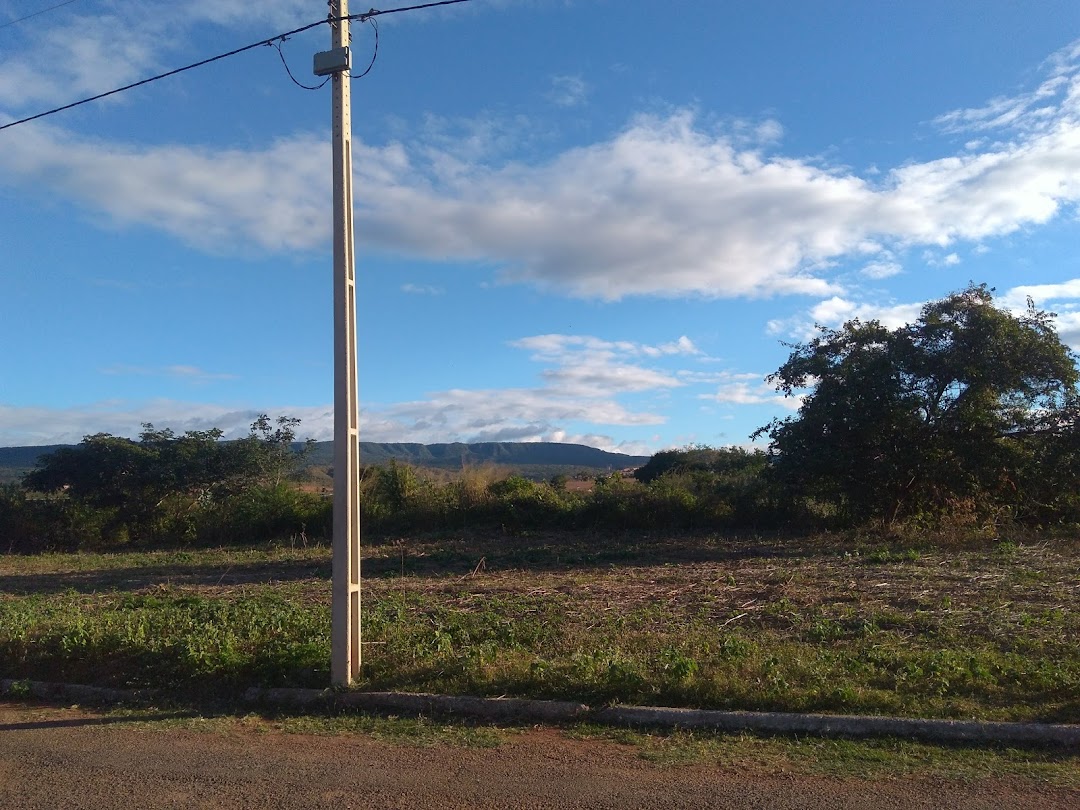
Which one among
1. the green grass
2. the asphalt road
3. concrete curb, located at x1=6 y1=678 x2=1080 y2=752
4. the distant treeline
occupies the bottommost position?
the asphalt road

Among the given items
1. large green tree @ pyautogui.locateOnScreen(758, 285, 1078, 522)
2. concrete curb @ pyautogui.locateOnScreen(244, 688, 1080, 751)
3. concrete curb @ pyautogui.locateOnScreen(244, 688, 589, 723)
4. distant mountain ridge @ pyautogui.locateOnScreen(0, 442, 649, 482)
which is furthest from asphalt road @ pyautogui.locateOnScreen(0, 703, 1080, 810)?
distant mountain ridge @ pyautogui.locateOnScreen(0, 442, 649, 482)

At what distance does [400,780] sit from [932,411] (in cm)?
1760

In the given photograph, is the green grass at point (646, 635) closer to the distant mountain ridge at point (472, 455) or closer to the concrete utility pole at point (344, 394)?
the concrete utility pole at point (344, 394)

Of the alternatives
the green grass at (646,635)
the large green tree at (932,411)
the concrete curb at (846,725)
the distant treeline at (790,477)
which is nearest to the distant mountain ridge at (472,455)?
the distant treeline at (790,477)

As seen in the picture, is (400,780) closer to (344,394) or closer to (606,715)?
(606,715)

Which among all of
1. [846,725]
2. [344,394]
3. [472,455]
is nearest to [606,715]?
[846,725]

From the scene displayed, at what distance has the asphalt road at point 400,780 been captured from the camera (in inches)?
194

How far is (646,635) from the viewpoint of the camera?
28.1 ft

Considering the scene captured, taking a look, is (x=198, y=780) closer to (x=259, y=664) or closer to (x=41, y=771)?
(x=41, y=771)

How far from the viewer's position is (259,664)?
312 inches

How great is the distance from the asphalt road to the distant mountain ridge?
75.2 ft

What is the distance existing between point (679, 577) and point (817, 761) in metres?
8.49

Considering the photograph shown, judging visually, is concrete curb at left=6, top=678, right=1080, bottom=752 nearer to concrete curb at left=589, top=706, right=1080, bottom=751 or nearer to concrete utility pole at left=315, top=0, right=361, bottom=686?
concrete curb at left=589, top=706, right=1080, bottom=751

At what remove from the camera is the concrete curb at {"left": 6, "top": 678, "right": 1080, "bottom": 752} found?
228 inches
